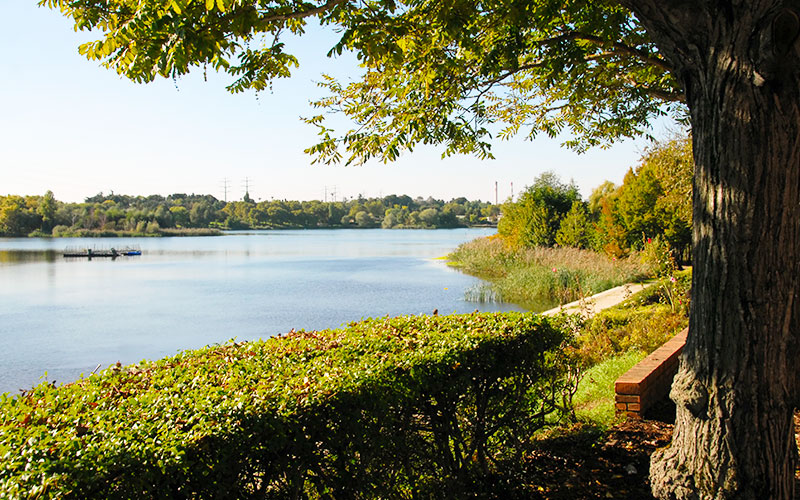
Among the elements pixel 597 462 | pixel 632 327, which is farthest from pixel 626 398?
pixel 632 327

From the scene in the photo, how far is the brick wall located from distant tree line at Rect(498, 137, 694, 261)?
1115cm

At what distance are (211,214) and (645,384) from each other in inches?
4903

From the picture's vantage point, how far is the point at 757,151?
109 inches

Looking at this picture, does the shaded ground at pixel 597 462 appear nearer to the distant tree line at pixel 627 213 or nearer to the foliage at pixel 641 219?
the distant tree line at pixel 627 213

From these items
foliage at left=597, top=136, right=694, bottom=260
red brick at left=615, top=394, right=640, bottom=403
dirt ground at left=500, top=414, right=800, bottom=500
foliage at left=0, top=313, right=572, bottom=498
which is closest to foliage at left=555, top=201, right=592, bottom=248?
foliage at left=597, top=136, right=694, bottom=260

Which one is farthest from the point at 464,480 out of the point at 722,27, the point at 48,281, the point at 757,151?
the point at 48,281

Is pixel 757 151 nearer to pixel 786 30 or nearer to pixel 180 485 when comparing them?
pixel 786 30

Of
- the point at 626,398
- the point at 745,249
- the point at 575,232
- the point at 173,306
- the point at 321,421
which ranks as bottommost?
the point at 173,306

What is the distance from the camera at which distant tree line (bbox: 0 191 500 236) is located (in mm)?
95125

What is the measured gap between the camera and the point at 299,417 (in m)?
2.54

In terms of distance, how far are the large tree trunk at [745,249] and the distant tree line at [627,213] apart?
44.2 ft

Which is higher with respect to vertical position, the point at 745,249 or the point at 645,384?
the point at 745,249

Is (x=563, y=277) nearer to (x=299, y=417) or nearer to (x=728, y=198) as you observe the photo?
(x=728, y=198)

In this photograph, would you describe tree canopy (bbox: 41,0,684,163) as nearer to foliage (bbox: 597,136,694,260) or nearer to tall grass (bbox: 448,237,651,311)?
tall grass (bbox: 448,237,651,311)
